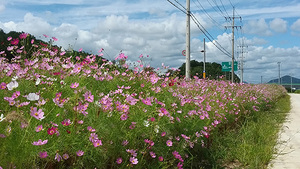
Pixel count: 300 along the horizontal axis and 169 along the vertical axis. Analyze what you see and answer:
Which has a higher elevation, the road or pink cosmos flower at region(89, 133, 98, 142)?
pink cosmos flower at region(89, 133, 98, 142)

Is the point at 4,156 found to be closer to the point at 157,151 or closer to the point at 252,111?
the point at 157,151

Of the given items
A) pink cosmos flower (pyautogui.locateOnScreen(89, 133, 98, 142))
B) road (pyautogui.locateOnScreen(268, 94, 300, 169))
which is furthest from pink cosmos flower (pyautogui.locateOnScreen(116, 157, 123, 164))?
road (pyautogui.locateOnScreen(268, 94, 300, 169))

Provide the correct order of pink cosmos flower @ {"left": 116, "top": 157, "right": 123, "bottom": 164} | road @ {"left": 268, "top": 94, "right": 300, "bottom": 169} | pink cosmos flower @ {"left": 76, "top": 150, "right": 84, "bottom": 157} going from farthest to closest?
road @ {"left": 268, "top": 94, "right": 300, "bottom": 169}, pink cosmos flower @ {"left": 116, "top": 157, "right": 123, "bottom": 164}, pink cosmos flower @ {"left": 76, "top": 150, "right": 84, "bottom": 157}

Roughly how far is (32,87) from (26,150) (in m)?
1.67

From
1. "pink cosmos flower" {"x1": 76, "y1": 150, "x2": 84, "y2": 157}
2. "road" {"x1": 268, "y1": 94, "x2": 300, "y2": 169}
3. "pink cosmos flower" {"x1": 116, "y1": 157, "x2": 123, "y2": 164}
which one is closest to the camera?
"pink cosmos flower" {"x1": 76, "y1": 150, "x2": 84, "y2": 157}

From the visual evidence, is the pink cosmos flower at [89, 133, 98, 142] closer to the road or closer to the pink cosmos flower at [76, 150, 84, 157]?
the pink cosmos flower at [76, 150, 84, 157]

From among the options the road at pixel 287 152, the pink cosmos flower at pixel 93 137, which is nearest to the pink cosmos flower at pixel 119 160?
the pink cosmos flower at pixel 93 137

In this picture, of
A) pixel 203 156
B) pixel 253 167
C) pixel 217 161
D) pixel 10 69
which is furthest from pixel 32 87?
pixel 253 167

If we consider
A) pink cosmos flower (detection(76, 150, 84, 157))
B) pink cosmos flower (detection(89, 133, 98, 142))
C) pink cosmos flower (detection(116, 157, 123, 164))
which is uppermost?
pink cosmos flower (detection(89, 133, 98, 142))

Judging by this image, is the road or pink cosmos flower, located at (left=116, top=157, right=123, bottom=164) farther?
the road

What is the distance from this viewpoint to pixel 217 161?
419cm

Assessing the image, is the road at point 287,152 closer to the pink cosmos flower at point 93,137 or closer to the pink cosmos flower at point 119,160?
the pink cosmos flower at point 119,160

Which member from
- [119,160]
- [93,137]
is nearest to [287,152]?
[119,160]

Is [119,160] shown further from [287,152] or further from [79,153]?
[287,152]
